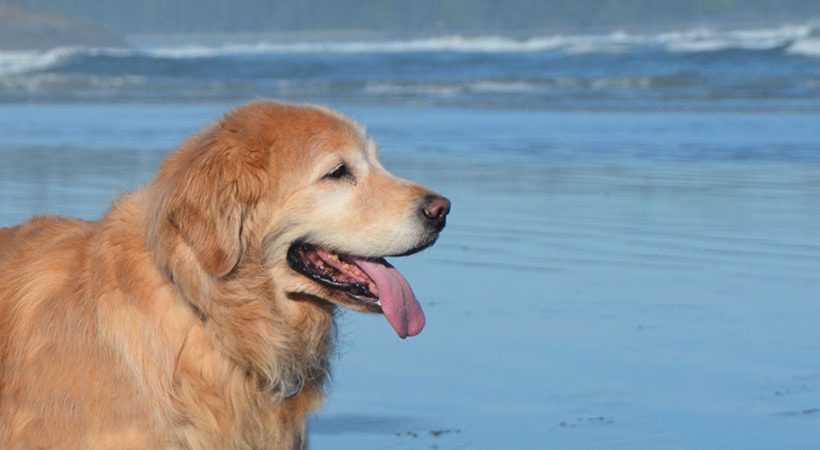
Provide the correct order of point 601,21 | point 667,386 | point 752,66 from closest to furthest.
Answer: point 667,386 < point 752,66 < point 601,21

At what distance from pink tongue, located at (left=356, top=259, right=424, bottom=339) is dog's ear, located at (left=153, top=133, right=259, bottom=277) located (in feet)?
1.56

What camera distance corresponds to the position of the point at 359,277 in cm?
465

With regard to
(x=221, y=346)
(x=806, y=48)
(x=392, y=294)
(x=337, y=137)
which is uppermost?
(x=337, y=137)

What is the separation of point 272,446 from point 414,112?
16.9 meters

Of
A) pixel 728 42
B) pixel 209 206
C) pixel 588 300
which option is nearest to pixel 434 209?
pixel 209 206

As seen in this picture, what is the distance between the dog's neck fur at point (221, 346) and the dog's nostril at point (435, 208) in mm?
477

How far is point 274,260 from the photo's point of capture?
4.52m

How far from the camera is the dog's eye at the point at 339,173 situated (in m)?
4.57

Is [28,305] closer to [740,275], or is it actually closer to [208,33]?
[740,275]

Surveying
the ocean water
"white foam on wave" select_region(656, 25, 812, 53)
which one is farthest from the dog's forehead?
"white foam on wave" select_region(656, 25, 812, 53)

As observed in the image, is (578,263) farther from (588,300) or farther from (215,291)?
(215,291)

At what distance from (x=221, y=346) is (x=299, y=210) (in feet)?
1.59

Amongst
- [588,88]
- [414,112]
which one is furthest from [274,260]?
[588,88]

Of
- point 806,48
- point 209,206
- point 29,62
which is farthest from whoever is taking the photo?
point 29,62
